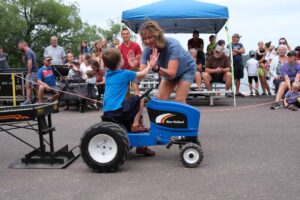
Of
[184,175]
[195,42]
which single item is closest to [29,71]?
[195,42]

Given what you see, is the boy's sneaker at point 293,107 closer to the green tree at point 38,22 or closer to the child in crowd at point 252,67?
the child in crowd at point 252,67

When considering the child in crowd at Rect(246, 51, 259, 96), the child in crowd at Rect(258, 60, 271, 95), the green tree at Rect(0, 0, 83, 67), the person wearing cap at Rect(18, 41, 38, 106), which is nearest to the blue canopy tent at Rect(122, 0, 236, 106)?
the person wearing cap at Rect(18, 41, 38, 106)

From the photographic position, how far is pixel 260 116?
9.59 meters

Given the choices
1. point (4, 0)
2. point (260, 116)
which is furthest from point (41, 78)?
point (4, 0)

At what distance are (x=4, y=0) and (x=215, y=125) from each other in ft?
137

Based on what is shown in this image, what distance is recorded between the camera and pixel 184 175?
4965 millimetres

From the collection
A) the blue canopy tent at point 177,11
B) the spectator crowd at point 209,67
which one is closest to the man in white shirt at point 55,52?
the spectator crowd at point 209,67

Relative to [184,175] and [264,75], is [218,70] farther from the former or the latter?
[184,175]

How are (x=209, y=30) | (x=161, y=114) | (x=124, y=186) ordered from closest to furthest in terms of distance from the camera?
(x=124, y=186), (x=161, y=114), (x=209, y=30)

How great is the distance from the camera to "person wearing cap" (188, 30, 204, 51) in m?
14.8

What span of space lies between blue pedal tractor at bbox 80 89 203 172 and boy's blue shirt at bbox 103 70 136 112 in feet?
0.60

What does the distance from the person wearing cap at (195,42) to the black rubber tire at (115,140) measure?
9987 mm

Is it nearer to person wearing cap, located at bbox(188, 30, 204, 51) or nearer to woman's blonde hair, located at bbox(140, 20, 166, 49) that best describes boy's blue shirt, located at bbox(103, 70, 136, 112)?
woman's blonde hair, located at bbox(140, 20, 166, 49)

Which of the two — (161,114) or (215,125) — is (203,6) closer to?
(215,125)
